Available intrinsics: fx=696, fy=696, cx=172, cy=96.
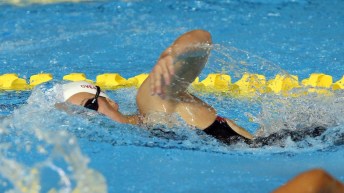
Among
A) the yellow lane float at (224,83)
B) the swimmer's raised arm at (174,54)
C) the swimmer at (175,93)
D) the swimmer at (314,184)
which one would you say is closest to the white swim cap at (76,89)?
the swimmer at (175,93)

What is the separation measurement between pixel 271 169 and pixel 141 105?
56 centimetres

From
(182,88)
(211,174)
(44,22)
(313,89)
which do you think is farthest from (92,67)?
(211,174)

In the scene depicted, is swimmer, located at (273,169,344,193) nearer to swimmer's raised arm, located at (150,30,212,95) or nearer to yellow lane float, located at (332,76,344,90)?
swimmer's raised arm, located at (150,30,212,95)

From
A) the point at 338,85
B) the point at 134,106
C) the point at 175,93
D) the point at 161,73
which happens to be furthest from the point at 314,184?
the point at 338,85

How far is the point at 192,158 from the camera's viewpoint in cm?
252

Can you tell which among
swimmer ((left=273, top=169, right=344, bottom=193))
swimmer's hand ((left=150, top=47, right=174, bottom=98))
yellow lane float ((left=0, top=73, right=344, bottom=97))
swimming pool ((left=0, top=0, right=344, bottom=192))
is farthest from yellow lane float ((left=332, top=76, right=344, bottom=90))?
swimmer ((left=273, top=169, right=344, bottom=193))

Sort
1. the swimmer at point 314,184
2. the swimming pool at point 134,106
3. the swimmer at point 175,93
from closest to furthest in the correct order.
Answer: the swimmer at point 314,184, the swimming pool at point 134,106, the swimmer at point 175,93

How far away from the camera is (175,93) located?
2584mm

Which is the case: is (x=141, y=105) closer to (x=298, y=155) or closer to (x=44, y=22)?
(x=298, y=155)

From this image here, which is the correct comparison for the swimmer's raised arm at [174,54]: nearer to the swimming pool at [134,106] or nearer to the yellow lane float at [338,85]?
the swimming pool at [134,106]

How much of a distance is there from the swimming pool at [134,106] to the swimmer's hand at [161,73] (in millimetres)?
261

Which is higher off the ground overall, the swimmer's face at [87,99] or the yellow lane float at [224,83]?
the swimmer's face at [87,99]

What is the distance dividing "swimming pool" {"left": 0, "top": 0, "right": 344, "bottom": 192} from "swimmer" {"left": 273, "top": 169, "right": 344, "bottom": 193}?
0.47 metres

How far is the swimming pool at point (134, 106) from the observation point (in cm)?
228
